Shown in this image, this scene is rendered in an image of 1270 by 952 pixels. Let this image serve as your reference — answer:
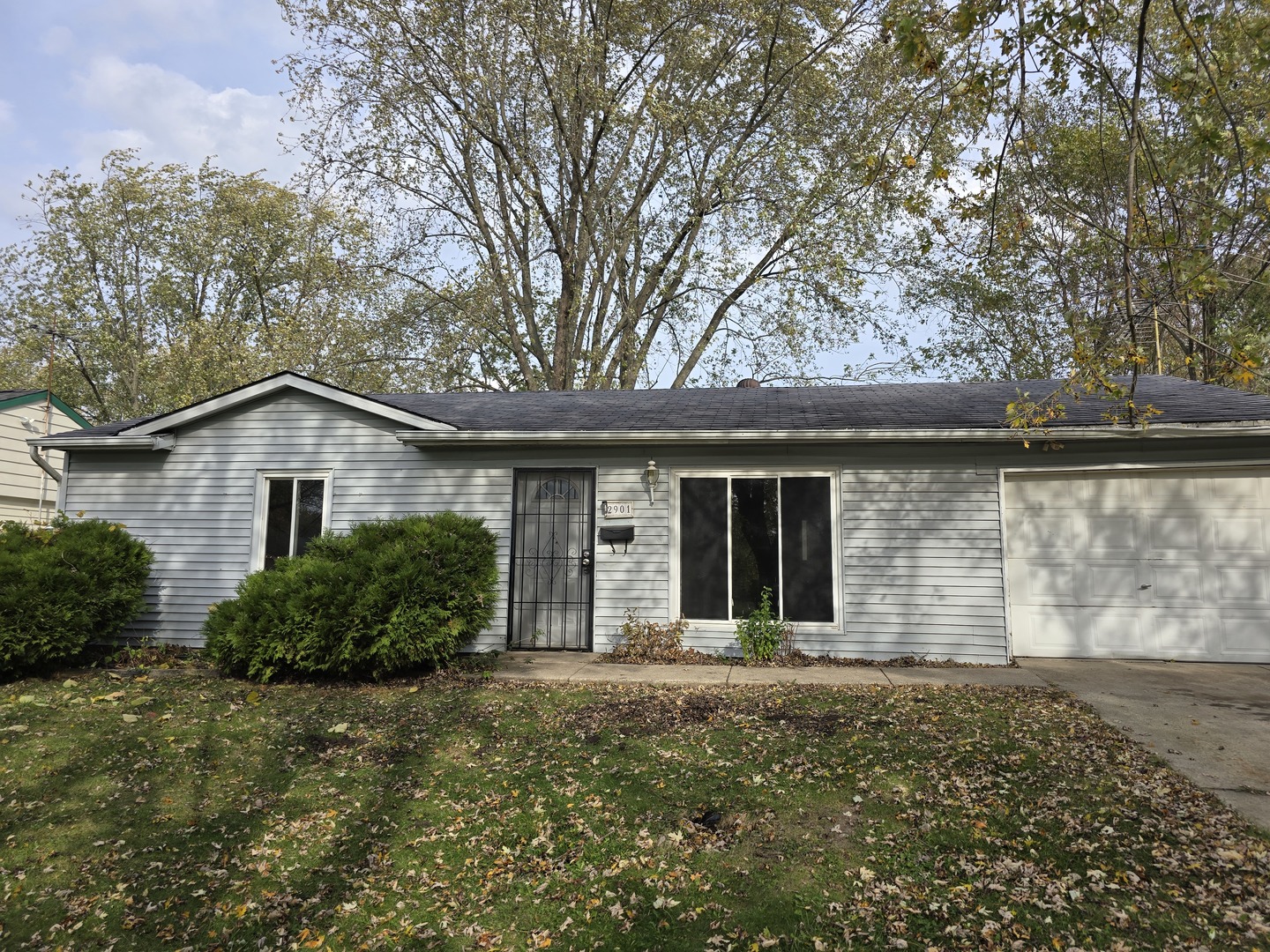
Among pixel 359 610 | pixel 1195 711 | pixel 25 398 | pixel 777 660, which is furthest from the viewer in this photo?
pixel 25 398

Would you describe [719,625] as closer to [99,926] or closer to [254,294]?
[99,926]

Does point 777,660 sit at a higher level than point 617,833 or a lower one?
higher

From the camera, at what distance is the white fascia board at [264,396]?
949 cm

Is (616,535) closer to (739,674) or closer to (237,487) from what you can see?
(739,674)

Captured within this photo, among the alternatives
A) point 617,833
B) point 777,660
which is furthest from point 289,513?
point 617,833

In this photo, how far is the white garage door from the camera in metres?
8.31

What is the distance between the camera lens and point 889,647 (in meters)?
8.52

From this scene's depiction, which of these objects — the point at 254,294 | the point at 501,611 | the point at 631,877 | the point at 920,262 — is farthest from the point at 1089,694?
the point at 254,294

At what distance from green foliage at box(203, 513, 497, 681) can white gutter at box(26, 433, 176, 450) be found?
3.22 meters

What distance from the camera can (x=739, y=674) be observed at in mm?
7727

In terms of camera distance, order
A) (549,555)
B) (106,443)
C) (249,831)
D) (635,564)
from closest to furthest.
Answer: (249,831) < (635,564) < (549,555) < (106,443)

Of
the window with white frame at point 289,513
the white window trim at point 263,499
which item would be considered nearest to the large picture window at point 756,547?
the white window trim at point 263,499

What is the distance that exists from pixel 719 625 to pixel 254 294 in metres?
25.3

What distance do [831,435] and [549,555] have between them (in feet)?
12.1
